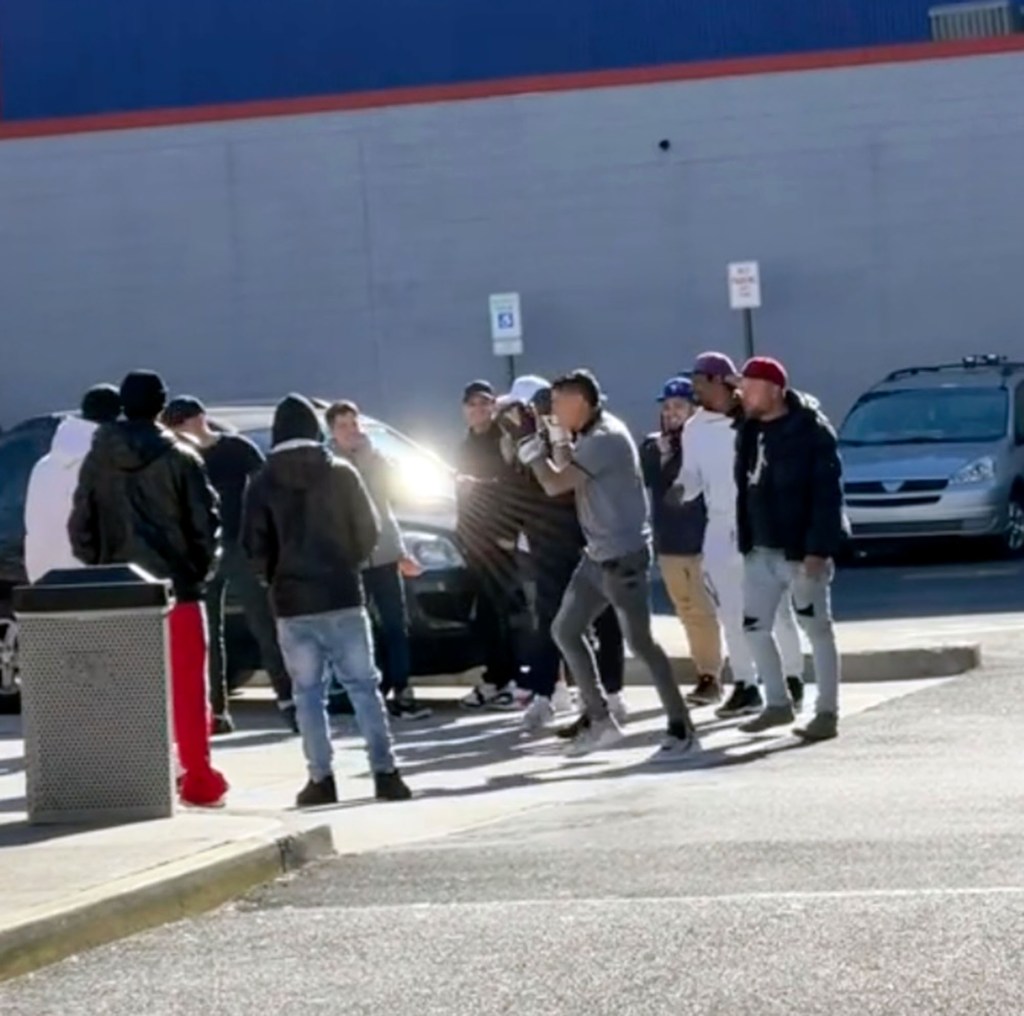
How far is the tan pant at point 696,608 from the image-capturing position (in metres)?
16.3

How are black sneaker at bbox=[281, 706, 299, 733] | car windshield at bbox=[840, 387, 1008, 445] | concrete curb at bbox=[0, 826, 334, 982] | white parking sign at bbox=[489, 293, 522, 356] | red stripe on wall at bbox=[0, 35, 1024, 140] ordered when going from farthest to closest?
red stripe on wall at bbox=[0, 35, 1024, 140] → white parking sign at bbox=[489, 293, 522, 356] → car windshield at bbox=[840, 387, 1008, 445] → black sneaker at bbox=[281, 706, 299, 733] → concrete curb at bbox=[0, 826, 334, 982]

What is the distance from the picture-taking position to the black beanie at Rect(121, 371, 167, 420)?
12.7m

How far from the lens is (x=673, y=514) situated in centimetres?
1623

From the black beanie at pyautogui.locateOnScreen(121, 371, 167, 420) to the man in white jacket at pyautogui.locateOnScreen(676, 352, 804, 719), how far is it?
3.27 metres

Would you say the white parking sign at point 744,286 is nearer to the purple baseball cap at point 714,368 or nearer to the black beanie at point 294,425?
the purple baseball cap at point 714,368

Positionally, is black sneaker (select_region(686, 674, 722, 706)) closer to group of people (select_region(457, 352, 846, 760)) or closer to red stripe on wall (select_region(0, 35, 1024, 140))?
group of people (select_region(457, 352, 846, 760))

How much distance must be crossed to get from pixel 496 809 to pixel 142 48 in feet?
105

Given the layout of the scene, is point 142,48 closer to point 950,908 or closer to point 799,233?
point 799,233

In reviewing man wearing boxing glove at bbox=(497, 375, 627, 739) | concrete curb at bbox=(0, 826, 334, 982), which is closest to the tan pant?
man wearing boxing glove at bbox=(497, 375, 627, 739)

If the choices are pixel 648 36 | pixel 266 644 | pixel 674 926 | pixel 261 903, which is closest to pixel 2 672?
pixel 266 644

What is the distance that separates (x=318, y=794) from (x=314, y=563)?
1.00 metres

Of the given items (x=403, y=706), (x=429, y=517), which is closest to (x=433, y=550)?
(x=429, y=517)

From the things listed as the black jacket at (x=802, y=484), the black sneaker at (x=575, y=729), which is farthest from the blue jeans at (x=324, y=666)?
the black jacket at (x=802, y=484)

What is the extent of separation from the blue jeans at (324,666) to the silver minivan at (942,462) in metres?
14.2
